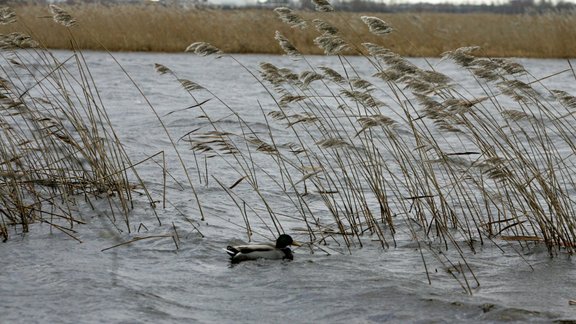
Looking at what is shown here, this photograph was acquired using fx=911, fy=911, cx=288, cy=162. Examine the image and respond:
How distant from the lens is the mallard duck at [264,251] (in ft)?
17.3

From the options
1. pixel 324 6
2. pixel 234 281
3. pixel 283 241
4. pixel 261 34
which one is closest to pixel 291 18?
pixel 324 6

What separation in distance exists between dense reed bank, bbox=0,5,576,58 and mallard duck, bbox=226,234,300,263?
46.9 ft

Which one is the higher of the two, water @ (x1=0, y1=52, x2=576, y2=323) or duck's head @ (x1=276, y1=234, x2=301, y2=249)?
duck's head @ (x1=276, y1=234, x2=301, y2=249)

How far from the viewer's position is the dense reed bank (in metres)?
19.5

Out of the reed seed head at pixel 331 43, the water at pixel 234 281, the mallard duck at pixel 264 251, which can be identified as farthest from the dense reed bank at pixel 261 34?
the mallard duck at pixel 264 251

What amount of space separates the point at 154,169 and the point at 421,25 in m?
14.4

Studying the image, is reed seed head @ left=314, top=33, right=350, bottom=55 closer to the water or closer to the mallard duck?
the mallard duck

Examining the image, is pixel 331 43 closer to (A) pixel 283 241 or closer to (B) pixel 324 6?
(B) pixel 324 6

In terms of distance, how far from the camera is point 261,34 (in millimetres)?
20875

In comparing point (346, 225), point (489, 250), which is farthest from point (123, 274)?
point (489, 250)

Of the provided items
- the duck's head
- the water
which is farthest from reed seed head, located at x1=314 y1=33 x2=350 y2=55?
the water

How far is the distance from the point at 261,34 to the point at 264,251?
1598cm

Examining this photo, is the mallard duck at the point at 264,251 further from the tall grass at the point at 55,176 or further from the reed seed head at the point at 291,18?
the reed seed head at the point at 291,18

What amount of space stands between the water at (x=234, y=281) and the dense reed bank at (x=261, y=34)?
45.5 feet
